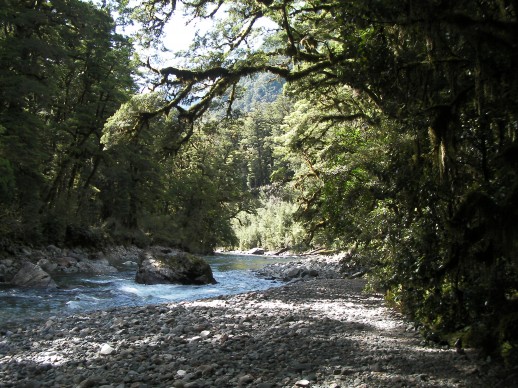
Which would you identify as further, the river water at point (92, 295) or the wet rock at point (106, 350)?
the river water at point (92, 295)

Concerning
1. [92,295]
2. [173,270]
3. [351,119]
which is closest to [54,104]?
[173,270]

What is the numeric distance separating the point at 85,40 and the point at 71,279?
15468 mm

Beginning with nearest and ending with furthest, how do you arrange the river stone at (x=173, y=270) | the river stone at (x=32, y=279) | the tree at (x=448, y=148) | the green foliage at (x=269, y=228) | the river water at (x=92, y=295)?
1. the tree at (x=448, y=148)
2. the river water at (x=92, y=295)
3. the river stone at (x=32, y=279)
4. the river stone at (x=173, y=270)
5. the green foliage at (x=269, y=228)

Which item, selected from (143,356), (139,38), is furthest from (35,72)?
(143,356)

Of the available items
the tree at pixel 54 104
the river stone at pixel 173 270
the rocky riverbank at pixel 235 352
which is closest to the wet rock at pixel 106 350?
the rocky riverbank at pixel 235 352

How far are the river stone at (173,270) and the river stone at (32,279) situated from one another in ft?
10.6

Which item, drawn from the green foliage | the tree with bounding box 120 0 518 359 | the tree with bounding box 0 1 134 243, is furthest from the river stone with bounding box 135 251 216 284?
the green foliage

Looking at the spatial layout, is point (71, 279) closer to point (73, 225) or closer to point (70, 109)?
point (73, 225)

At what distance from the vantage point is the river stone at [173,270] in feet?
53.9

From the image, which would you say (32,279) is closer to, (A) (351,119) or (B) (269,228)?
(A) (351,119)

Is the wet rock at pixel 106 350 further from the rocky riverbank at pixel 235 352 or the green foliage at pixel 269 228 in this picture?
the green foliage at pixel 269 228

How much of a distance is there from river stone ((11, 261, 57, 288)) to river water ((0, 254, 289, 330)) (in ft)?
1.60

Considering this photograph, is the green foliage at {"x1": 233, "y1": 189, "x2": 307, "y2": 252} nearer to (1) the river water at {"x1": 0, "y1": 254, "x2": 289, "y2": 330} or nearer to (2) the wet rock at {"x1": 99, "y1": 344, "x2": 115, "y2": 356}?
(1) the river water at {"x1": 0, "y1": 254, "x2": 289, "y2": 330}

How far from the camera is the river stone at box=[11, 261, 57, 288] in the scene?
14.3m
